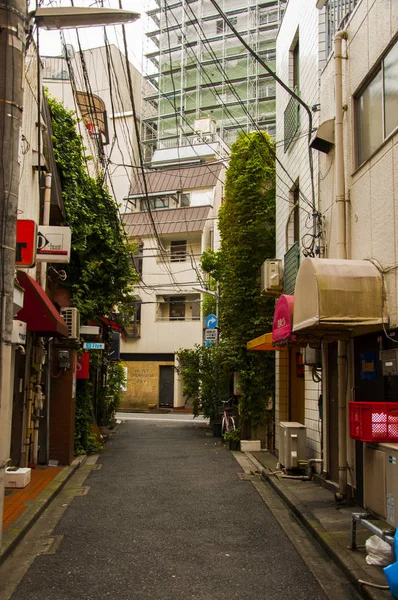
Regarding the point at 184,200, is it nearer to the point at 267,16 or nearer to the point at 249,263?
the point at 267,16

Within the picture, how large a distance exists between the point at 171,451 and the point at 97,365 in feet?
9.63

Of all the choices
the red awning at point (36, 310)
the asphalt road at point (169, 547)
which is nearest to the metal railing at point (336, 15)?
the red awning at point (36, 310)

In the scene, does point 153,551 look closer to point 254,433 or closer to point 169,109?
point 254,433

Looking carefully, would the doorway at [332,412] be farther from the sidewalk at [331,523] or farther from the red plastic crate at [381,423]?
the red plastic crate at [381,423]

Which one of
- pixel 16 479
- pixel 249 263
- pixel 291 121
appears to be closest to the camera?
pixel 16 479

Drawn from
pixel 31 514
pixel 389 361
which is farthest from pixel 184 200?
pixel 389 361

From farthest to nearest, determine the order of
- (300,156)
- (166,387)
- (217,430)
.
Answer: (166,387) < (217,430) < (300,156)

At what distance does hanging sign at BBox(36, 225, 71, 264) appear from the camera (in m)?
10.1

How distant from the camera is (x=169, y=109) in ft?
163

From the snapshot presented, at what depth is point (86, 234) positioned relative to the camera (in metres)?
13.1

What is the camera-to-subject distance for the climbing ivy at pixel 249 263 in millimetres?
15820

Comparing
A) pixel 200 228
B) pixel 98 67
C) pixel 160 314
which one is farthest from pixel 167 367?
A: pixel 98 67

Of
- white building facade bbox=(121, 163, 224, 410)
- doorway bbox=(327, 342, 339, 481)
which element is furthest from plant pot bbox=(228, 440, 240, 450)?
white building facade bbox=(121, 163, 224, 410)

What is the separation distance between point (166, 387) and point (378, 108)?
30076mm
